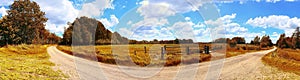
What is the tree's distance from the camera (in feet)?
208

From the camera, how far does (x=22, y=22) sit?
6525 centimetres

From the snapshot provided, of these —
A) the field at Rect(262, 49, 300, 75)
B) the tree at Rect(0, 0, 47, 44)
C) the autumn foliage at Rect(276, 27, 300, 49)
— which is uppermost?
the tree at Rect(0, 0, 47, 44)

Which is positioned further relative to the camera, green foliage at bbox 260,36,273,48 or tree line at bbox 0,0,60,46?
green foliage at bbox 260,36,273,48

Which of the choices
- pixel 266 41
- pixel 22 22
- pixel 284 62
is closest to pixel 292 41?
pixel 266 41

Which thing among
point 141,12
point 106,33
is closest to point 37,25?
point 106,33

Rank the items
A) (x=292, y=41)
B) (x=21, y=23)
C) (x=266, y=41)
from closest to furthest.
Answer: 1. (x=21, y=23)
2. (x=292, y=41)
3. (x=266, y=41)

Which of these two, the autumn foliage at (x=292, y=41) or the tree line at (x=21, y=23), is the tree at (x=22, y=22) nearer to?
the tree line at (x=21, y=23)

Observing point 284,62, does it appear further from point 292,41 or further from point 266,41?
point 266,41

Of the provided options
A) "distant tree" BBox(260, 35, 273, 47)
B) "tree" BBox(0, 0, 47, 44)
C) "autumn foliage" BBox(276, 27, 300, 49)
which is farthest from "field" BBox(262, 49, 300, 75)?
"distant tree" BBox(260, 35, 273, 47)

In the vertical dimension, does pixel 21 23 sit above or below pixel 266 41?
above

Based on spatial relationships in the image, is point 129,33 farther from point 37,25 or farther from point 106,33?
point 37,25

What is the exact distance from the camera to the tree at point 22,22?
208 ft

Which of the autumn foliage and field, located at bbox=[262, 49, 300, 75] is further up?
the autumn foliage

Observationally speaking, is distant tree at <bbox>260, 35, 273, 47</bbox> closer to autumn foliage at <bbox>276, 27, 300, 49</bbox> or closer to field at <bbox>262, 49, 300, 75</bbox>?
autumn foliage at <bbox>276, 27, 300, 49</bbox>
